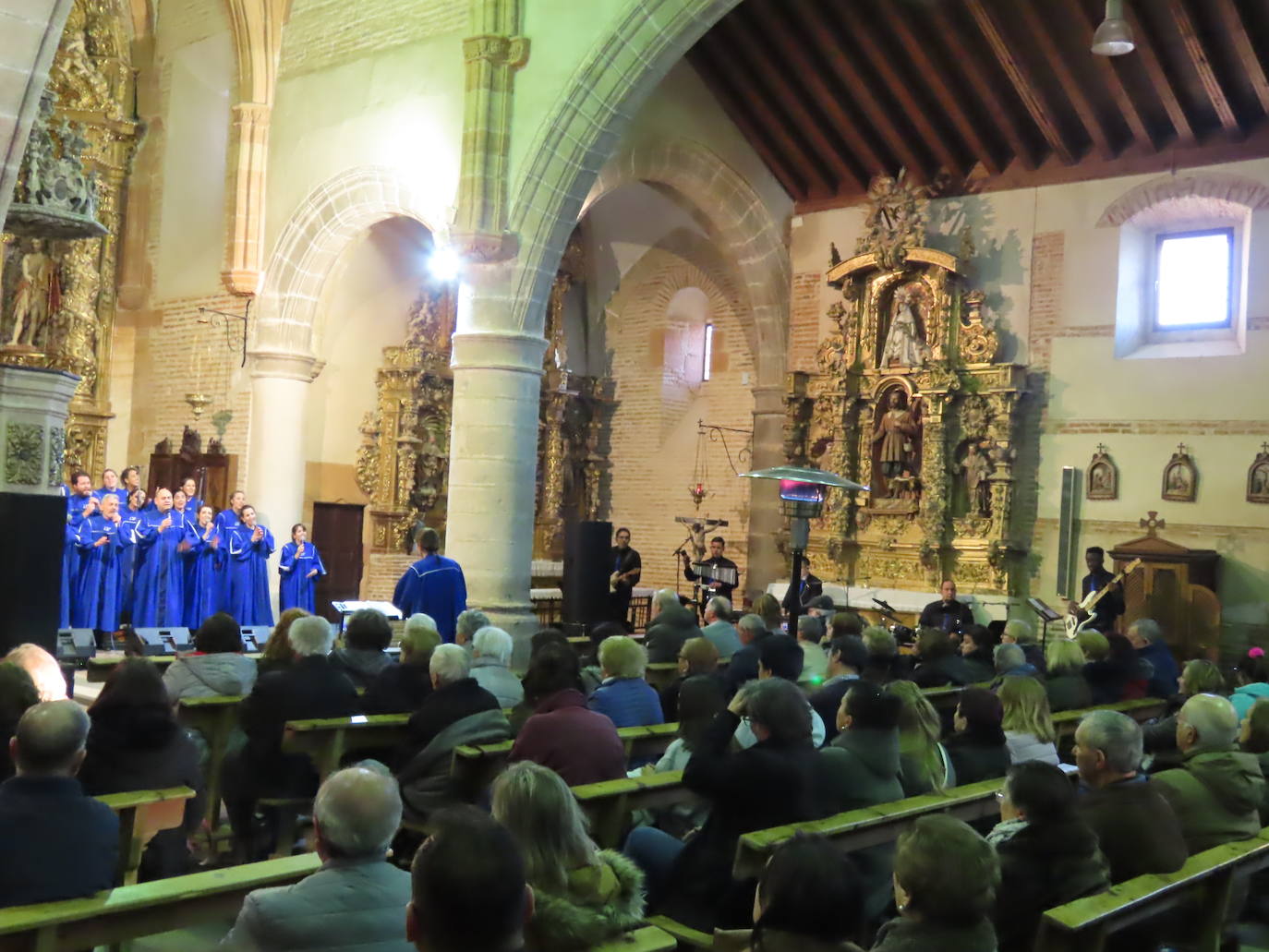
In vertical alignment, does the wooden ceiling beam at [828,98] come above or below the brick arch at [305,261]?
above

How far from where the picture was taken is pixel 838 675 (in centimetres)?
646

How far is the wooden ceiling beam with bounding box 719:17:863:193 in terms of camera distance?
14844 mm

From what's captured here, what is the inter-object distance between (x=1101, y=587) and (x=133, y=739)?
1062cm

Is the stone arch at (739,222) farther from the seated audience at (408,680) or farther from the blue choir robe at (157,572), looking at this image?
the seated audience at (408,680)

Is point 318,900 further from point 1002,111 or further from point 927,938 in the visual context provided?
point 1002,111

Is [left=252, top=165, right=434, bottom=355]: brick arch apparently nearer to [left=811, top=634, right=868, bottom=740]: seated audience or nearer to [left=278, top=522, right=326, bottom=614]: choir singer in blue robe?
[left=278, top=522, right=326, bottom=614]: choir singer in blue robe

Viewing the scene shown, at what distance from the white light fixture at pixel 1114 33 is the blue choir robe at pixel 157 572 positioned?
32.5 feet

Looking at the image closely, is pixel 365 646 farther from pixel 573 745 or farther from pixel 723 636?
pixel 723 636

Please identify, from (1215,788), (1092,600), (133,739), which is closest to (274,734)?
(133,739)

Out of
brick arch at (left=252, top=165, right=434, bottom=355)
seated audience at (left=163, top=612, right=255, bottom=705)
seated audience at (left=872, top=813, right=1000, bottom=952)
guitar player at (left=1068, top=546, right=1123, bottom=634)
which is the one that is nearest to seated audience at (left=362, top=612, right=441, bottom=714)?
seated audience at (left=163, top=612, right=255, bottom=705)

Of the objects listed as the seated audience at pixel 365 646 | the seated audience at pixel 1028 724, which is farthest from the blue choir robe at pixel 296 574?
the seated audience at pixel 1028 724

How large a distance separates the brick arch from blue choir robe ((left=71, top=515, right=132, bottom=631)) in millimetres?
3645

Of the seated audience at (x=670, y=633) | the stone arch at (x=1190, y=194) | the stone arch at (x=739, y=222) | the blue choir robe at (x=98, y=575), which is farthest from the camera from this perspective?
the stone arch at (x=739, y=222)

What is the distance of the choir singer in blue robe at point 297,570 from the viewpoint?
1348 centimetres
